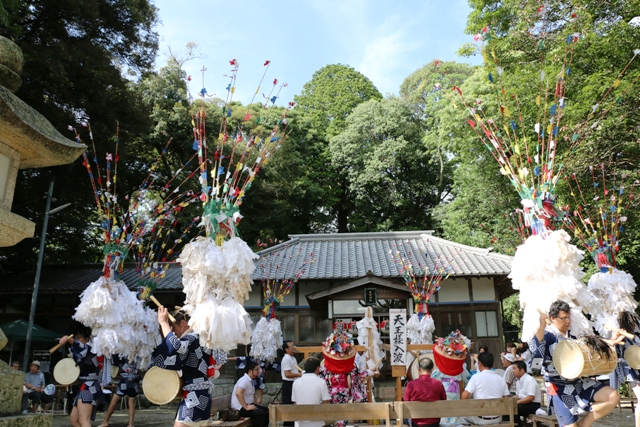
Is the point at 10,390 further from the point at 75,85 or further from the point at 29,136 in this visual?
the point at 75,85

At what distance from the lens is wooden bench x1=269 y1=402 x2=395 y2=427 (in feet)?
16.8

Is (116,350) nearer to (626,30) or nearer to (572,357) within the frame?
(572,357)

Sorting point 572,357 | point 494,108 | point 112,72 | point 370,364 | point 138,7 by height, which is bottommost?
point 370,364

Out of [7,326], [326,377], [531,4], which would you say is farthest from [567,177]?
[7,326]

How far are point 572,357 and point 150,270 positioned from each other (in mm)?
10495

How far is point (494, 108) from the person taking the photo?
16641mm

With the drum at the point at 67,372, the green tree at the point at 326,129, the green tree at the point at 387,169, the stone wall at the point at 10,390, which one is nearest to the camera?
the stone wall at the point at 10,390

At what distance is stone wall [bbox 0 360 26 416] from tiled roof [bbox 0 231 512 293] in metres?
12.2

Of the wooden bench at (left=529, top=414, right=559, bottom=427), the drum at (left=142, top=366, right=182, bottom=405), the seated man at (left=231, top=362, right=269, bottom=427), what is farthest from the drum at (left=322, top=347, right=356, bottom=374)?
the drum at (left=142, top=366, right=182, bottom=405)

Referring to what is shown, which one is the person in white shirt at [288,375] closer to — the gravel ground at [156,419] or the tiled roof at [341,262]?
the gravel ground at [156,419]

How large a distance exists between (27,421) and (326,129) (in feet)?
98.0

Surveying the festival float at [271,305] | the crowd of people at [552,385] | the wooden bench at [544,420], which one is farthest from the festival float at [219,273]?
the festival float at [271,305]

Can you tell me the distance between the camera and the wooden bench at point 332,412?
5105 mm

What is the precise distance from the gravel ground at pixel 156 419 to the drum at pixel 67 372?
3.21 meters
